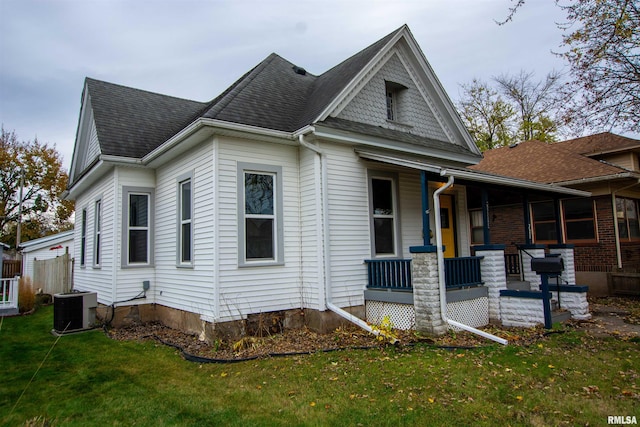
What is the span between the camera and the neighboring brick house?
13531mm

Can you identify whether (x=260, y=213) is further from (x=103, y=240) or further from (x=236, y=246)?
(x=103, y=240)

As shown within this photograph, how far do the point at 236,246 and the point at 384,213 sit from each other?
3.60 metres

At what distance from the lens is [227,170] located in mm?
7934

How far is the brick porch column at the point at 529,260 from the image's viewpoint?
1029cm

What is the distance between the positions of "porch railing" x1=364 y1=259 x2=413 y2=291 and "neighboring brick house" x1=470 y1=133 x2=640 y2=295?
546cm

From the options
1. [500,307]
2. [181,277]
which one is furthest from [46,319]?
[500,307]

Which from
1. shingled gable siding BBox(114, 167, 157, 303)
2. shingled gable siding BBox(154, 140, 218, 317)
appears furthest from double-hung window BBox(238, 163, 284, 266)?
shingled gable siding BBox(114, 167, 157, 303)

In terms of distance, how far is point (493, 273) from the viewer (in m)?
8.95

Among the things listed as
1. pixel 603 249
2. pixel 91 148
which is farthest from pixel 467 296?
pixel 91 148

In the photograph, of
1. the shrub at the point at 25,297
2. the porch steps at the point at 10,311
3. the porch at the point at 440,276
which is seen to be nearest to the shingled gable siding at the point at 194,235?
the porch at the point at 440,276

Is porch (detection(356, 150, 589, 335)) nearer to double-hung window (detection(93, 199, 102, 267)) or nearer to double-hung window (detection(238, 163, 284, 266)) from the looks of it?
double-hung window (detection(238, 163, 284, 266))

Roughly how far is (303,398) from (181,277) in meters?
4.99

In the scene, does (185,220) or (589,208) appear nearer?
(185,220)

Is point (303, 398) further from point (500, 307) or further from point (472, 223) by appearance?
point (472, 223)
